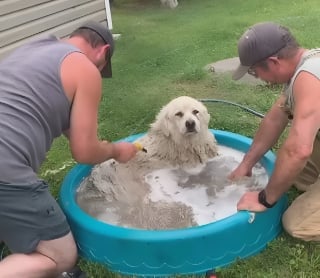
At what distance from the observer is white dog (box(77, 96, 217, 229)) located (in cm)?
377

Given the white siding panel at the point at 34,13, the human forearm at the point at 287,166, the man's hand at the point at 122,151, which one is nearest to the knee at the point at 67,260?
the man's hand at the point at 122,151

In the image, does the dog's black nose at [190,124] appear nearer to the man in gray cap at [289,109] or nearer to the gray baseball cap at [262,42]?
the man in gray cap at [289,109]

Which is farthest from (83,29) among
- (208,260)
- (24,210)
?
(208,260)

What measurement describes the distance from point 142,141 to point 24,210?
1811 millimetres

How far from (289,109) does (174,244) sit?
120 cm

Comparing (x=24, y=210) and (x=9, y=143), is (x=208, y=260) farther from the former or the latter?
(x=9, y=143)

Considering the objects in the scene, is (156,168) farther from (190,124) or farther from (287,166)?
(287,166)

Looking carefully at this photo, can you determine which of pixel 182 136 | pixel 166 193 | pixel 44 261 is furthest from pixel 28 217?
pixel 182 136

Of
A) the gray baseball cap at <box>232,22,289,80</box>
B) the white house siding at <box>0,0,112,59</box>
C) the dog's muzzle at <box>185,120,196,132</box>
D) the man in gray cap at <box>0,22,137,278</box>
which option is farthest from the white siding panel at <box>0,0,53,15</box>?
the gray baseball cap at <box>232,22,289,80</box>

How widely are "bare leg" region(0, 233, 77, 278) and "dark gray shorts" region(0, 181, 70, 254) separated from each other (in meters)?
0.05

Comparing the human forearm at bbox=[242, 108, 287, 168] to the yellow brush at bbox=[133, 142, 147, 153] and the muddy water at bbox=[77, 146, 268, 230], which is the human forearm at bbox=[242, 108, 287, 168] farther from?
the yellow brush at bbox=[133, 142, 147, 153]

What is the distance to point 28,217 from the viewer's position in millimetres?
2826

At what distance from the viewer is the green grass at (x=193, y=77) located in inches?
126

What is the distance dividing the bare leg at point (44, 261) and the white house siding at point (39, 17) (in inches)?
203
